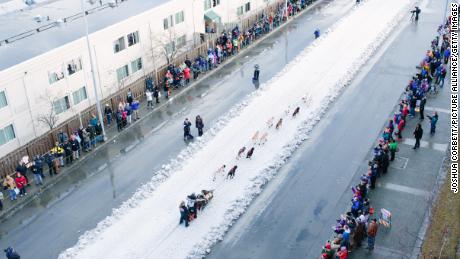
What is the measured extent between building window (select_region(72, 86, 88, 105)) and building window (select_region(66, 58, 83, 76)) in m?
1.24

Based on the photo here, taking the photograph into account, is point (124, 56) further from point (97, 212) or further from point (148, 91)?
point (97, 212)

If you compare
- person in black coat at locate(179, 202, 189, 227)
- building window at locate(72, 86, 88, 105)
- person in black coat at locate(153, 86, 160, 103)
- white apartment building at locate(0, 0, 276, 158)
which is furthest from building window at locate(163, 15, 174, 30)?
person in black coat at locate(179, 202, 189, 227)

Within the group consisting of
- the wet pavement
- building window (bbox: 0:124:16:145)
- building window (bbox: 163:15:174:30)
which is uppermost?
building window (bbox: 163:15:174:30)

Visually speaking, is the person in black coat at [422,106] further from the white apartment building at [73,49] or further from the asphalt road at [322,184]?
the white apartment building at [73,49]

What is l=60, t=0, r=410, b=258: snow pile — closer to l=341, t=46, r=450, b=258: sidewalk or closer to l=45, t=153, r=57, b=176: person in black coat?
l=341, t=46, r=450, b=258: sidewalk

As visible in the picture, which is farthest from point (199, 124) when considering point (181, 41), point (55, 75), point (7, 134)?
point (181, 41)

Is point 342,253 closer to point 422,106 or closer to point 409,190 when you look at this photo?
point 409,190

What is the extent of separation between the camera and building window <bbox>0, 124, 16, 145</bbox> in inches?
1088

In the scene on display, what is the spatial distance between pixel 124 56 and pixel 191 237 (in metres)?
16.8

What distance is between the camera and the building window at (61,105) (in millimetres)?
30438

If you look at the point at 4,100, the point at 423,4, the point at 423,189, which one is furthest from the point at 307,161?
the point at 423,4

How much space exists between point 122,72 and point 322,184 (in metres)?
16.5

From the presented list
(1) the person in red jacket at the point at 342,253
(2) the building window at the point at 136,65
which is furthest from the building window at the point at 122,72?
(1) the person in red jacket at the point at 342,253

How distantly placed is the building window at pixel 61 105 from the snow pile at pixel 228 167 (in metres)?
7.99
